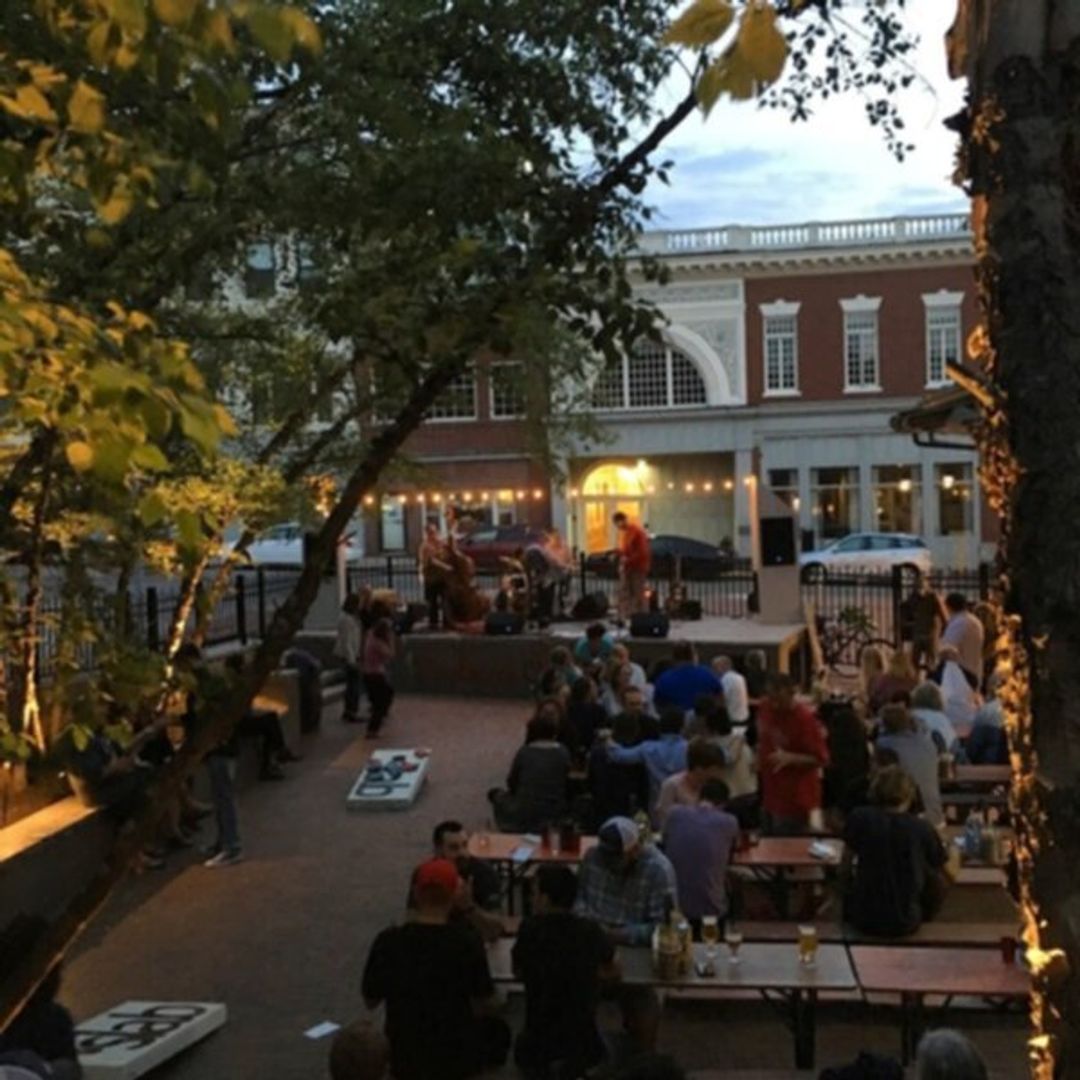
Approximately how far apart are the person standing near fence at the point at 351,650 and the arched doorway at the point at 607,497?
28.7 m

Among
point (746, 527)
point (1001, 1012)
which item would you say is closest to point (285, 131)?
point (1001, 1012)

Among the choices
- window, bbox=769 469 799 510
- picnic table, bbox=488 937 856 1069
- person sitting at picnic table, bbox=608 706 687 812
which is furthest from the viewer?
window, bbox=769 469 799 510

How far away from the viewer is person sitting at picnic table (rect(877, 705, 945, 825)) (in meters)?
8.96

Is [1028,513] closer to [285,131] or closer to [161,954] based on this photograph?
[161,954]

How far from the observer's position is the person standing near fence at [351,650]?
17.9 metres

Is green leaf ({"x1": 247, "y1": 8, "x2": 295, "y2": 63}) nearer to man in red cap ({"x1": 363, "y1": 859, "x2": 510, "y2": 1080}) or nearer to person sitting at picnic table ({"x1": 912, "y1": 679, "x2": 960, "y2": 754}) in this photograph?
man in red cap ({"x1": 363, "y1": 859, "x2": 510, "y2": 1080})

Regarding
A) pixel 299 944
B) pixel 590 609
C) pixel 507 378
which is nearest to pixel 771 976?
pixel 299 944

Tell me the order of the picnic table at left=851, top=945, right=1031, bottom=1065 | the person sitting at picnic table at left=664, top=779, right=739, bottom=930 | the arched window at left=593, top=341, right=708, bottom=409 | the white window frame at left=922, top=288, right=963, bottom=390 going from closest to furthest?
the picnic table at left=851, top=945, right=1031, bottom=1065
the person sitting at picnic table at left=664, top=779, right=739, bottom=930
the white window frame at left=922, top=288, right=963, bottom=390
the arched window at left=593, top=341, right=708, bottom=409

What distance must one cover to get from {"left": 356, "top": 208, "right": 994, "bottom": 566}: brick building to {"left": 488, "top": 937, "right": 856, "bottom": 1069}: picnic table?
37383mm

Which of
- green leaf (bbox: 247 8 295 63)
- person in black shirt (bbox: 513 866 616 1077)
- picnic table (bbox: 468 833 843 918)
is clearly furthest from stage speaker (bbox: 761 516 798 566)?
green leaf (bbox: 247 8 295 63)

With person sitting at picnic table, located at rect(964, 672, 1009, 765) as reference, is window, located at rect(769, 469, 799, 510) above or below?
above

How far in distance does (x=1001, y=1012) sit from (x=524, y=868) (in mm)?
3028

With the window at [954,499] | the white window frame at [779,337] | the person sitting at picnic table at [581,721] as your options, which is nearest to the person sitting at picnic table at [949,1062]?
the person sitting at picnic table at [581,721]

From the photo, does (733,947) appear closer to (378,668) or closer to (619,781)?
(619,781)
